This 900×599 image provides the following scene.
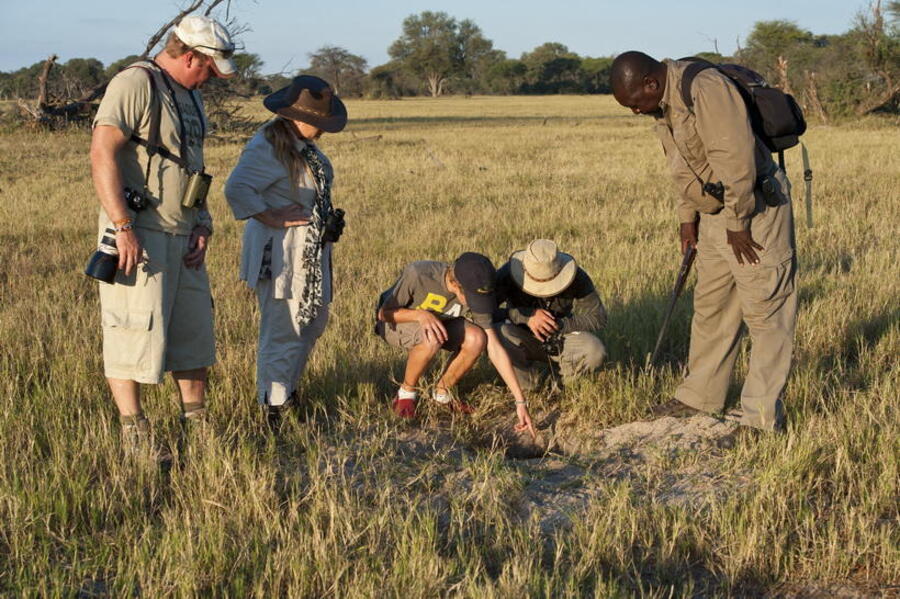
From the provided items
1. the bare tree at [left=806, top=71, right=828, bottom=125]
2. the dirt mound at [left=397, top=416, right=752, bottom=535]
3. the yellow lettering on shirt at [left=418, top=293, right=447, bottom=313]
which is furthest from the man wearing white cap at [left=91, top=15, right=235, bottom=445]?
the bare tree at [left=806, top=71, right=828, bottom=125]

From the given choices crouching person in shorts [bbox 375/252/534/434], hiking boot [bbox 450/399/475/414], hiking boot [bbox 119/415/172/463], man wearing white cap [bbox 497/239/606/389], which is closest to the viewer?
hiking boot [bbox 119/415/172/463]

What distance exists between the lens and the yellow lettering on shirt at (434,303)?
215 inches

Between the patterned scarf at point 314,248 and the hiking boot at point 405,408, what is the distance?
2.64 ft

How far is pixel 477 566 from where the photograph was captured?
10.5 feet

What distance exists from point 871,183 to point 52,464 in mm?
12728

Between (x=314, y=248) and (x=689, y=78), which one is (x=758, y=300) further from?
(x=314, y=248)

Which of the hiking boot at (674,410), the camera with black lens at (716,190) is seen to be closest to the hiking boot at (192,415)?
the hiking boot at (674,410)

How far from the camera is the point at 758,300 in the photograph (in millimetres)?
4641

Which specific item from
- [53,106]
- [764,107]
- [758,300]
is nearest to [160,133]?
[764,107]

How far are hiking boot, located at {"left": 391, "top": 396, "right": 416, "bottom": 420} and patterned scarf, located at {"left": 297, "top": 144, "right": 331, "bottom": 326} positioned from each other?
804mm

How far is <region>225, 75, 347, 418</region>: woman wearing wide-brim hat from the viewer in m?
4.68

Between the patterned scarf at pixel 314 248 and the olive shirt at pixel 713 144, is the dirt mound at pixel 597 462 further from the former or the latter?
the olive shirt at pixel 713 144

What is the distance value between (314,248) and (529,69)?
96.4 m

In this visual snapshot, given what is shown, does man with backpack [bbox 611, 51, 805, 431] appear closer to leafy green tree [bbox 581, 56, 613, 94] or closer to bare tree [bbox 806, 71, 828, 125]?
bare tree [bbox 806, 71, 828, 125]
